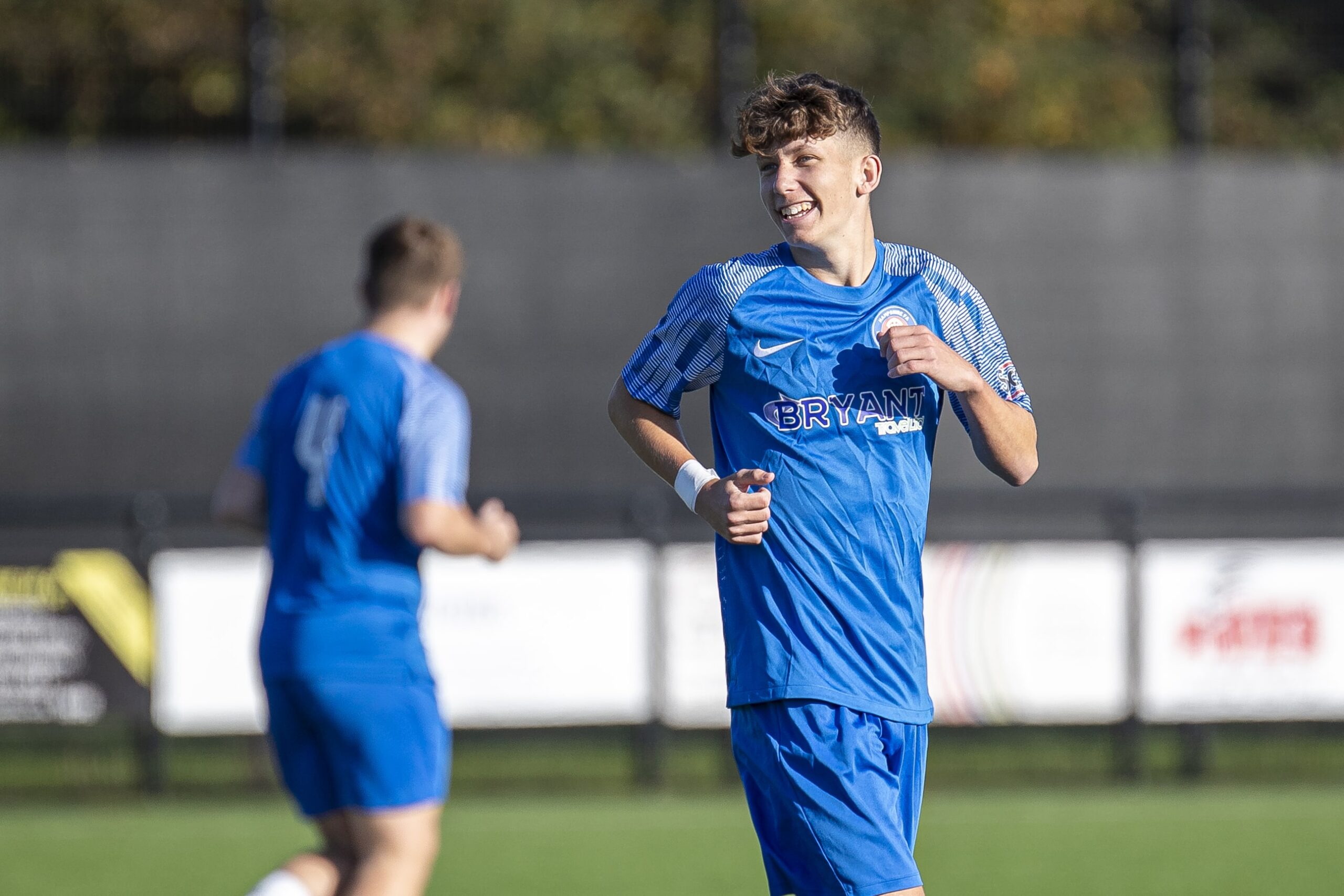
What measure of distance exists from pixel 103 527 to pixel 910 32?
8.22 m

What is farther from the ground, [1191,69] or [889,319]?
[1191,69]

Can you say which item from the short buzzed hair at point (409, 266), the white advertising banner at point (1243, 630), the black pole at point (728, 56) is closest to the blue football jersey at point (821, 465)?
the short buzzed hair at point (409, 266)

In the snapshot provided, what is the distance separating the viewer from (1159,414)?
455 inches

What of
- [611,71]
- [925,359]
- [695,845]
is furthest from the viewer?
[611,71]

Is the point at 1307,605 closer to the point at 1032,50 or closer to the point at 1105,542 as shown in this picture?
the point at 1105,542

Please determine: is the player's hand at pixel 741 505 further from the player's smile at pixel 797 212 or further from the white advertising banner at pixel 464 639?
the white advertising banner at pixel 464 639

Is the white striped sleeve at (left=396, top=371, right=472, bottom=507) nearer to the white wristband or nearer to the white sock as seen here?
the white wristband

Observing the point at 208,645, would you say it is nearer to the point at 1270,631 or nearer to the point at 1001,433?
the point at 1270,631

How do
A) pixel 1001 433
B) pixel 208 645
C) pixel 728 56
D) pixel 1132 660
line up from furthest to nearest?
pixel 728 56, pixel 1132 660, pixel 208 645, pixel 1001 433

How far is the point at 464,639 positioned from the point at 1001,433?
20.1 feet

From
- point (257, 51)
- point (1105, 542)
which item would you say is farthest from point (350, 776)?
point (257, 51)

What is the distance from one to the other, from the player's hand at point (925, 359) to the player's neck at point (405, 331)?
4.39 feet

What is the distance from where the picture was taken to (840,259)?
137 inches

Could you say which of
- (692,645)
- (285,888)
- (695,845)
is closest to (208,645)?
(692,645)
